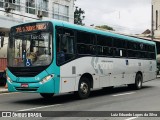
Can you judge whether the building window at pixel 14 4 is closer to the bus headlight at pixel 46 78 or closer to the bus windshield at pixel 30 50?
the bus windshield at pixel 30 50

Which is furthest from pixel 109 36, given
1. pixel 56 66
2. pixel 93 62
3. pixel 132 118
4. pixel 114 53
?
pixel 132 118

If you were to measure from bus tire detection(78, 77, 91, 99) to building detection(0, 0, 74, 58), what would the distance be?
9.55 metres

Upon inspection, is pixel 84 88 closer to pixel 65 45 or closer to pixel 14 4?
pixel 65 45

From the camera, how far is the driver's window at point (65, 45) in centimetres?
1362

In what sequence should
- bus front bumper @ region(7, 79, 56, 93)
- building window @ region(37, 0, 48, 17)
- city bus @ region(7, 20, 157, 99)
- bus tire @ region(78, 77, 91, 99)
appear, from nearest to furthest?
1. bus front bumper @ region(7, 79, 56, 93)
2. city bus @ region(7, 20, 157, 99)
3. bus tire @ region(78, 77, 91, 99)
4. building window @ region(37, 0, 48, 17)

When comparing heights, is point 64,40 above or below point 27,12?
below

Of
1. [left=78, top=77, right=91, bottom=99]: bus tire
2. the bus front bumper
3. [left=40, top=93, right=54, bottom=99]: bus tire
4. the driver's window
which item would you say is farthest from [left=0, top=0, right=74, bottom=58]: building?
the bus front bumper

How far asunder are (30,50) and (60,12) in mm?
27177

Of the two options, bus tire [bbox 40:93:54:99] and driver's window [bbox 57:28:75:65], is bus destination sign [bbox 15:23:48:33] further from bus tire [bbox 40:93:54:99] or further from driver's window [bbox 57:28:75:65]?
bus tire [bbox 40:93:54:99]

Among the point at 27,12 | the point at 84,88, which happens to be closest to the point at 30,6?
the point at 27,12

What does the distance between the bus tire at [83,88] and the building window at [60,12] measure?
24671mm

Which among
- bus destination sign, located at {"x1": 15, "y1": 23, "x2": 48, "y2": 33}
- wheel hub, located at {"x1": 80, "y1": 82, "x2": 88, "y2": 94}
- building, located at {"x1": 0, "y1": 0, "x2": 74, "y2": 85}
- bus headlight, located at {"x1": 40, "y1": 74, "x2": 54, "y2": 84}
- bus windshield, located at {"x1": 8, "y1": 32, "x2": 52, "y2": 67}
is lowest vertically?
wheel hub, located at {"x1": 80, "y1": 82, "x2": 88, "y2": 94}

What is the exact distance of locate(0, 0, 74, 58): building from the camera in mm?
30458

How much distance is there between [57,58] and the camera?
44.2 feet
